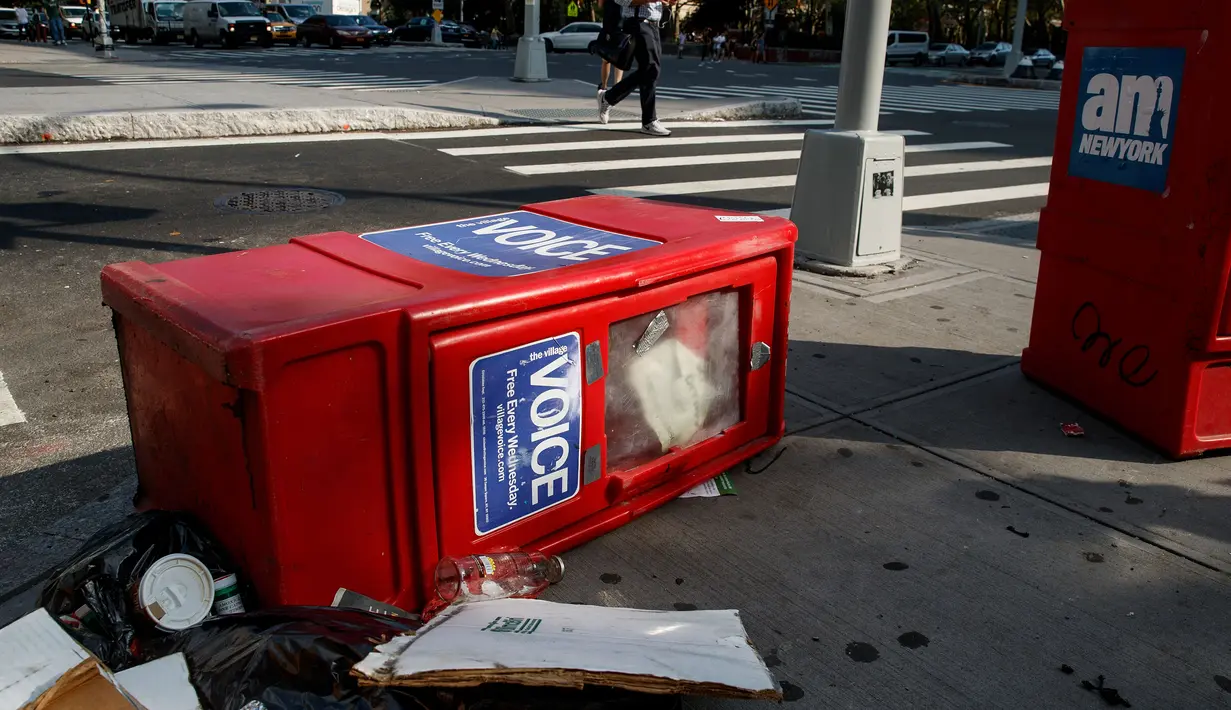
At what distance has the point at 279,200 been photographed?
780 centimetres

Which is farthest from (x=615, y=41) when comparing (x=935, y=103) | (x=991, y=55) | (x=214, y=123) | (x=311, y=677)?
(x=991, y=55)

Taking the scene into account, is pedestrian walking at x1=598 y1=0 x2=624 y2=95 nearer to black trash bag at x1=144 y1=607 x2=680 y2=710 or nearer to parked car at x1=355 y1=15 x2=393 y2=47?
black trash bag at x1=144 y1=607 x2=680 y2=710

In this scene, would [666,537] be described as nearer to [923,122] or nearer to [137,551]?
[137,551]

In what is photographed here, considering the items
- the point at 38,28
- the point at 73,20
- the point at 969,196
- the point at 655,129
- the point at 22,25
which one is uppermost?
the point at 73,20

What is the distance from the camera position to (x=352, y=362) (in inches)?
93.5

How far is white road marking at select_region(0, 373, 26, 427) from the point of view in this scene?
393 centimetres

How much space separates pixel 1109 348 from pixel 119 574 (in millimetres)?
3750

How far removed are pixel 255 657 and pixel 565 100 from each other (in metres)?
13.8

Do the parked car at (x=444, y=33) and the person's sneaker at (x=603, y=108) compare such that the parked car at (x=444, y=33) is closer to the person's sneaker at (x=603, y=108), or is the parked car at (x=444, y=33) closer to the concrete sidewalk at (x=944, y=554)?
the person's sneaker at (x=603, y=108)

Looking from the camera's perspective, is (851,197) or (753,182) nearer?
(851,197)

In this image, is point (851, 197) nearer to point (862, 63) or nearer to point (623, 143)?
point (862, 63)

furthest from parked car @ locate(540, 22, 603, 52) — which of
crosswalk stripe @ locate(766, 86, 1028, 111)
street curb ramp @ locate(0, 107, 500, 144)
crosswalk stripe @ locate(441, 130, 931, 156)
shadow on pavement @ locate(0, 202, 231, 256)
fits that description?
shadow on pavement @ locate(0, 202, 231, 256)

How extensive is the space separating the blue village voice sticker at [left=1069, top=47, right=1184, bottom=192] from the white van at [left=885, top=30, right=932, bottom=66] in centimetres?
4728


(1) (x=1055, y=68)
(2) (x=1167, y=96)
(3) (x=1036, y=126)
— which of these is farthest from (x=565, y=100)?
(1) (x=1055, y=68)
